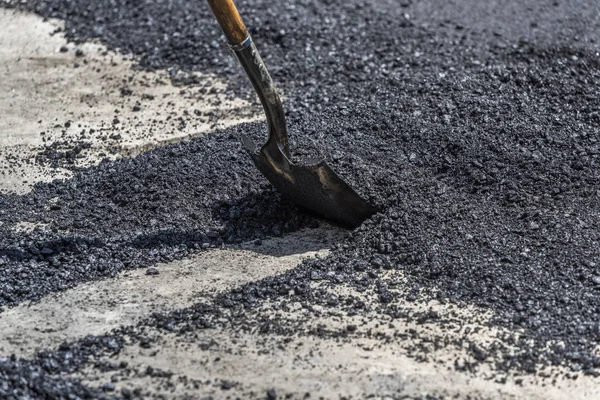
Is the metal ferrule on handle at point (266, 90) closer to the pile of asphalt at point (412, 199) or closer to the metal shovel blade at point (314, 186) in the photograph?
the metal shovel blade at point (314, 186)

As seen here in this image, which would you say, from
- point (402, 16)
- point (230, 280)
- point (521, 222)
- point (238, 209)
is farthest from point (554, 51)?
point (230, 280)

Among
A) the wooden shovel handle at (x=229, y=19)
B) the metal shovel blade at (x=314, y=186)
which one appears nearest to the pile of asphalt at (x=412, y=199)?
the metal shovel blade at (x=314, y=186)

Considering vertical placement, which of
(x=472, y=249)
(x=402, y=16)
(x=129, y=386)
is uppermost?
(x=402, y=16)

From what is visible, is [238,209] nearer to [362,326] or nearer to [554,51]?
[362,326]

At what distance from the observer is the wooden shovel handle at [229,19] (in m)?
5.94

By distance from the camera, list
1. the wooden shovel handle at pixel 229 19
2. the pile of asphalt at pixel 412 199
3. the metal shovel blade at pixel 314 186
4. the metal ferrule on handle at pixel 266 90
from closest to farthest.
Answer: the pile of asphalt at pixel 412 199 → the wooden shovel handle at pixel 229 19 → the metal ferrule on handle at pixel 266 90 → the metal shovel blade at pixel 314 186

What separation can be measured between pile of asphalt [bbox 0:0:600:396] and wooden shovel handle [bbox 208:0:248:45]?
102 cm

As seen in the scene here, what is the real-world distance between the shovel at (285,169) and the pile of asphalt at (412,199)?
171mm

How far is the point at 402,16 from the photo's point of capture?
9688 mm

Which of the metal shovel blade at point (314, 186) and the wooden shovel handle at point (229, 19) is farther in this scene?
the metal shovel blade at point (314, 186)

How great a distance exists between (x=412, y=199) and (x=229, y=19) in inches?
67.4

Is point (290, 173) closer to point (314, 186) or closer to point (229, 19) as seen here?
point (314, 186)

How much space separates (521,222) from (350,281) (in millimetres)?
1264

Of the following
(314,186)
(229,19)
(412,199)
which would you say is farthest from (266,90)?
(412,199)
